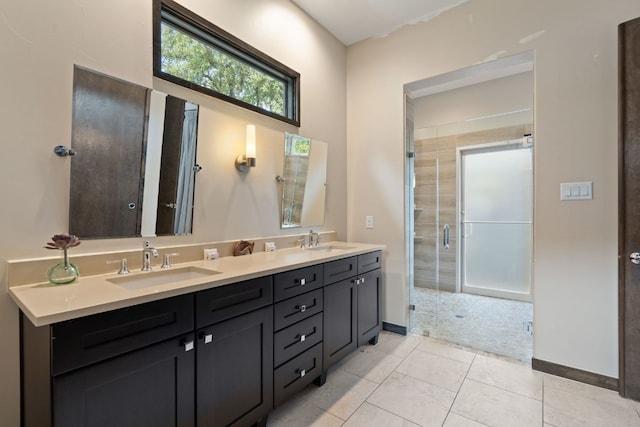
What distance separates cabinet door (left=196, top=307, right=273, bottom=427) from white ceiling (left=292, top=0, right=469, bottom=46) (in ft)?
8.23

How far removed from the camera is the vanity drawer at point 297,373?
163cm

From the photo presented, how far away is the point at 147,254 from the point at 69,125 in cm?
69

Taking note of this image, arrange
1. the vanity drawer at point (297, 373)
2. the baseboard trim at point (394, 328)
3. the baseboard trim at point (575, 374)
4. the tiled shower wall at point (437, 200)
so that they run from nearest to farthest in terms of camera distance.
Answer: the vanity drawer at point (297, 373) < the baseboard trim at point (575, 374) < the baseboard trim at point (394, 328) < the tiled shower wall at point (437, 200)

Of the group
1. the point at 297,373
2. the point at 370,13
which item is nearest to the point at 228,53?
the point at 370,13

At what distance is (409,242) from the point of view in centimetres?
293

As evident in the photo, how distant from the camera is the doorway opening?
3.11 meters

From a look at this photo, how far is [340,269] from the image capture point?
2137 mm

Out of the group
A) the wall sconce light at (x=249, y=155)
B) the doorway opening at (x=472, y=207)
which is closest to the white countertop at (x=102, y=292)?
the wall sconce light at (x=249, y=155)

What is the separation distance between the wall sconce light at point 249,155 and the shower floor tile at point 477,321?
7.18 feet

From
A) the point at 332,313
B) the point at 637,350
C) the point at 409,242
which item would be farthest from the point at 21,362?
the point at 637,350

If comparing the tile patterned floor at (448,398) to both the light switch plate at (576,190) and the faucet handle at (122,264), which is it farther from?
the light switch plate at (576,190)

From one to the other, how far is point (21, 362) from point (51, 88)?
1174 mm

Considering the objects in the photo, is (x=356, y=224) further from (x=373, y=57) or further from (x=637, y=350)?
(x=637, y=350)

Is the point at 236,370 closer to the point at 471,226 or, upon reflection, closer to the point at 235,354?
the point at 235,354
